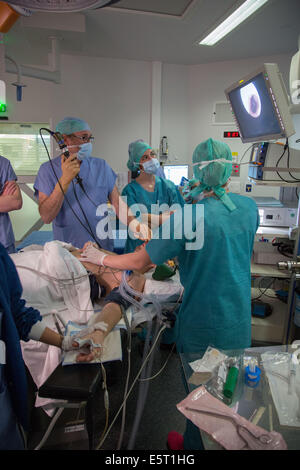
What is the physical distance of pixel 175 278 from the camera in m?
2.05

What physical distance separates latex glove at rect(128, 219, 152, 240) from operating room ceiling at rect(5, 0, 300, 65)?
1862mm

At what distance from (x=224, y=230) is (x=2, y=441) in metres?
1.00

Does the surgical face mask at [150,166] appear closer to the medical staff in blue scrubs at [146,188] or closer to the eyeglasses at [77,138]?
the medical staff in blue scrubs at [146,188]

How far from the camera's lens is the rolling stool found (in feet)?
3.27

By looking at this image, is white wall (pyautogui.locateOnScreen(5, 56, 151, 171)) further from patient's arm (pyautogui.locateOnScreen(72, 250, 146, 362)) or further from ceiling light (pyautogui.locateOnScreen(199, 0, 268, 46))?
patient's arm (pyautogui.locateOnScreen(72, 250, 146, 362))

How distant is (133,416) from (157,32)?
348cm

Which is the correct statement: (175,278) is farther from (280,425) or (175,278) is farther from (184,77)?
(184,77)

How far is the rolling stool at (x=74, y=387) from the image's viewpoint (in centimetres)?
100

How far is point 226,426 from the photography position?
778 millimetres

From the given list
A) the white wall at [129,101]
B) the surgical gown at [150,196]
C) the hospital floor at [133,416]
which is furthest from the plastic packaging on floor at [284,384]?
the white wall at [129,101]

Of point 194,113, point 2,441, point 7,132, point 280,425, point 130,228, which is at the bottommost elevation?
point 2,441

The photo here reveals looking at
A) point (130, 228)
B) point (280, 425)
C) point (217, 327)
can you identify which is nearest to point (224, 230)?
point (217, 327)

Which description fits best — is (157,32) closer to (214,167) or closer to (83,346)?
(214,167)

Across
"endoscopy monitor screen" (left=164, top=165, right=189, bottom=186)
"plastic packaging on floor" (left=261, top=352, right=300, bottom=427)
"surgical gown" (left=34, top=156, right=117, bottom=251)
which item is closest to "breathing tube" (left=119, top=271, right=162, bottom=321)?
"surgical gown" (left=34, top=156, right=117, bottom=251)
